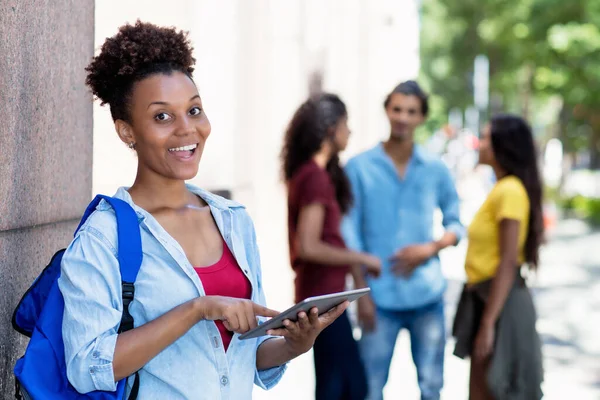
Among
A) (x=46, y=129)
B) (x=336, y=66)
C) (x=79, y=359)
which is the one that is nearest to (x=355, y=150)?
(x=336, y=66)

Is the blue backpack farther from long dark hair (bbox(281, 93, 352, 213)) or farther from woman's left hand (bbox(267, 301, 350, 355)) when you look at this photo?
long dark hair (bbox(281, 93, 352, 213))

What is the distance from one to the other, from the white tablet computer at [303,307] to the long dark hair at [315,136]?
114 inches

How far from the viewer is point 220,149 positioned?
20.3 ft

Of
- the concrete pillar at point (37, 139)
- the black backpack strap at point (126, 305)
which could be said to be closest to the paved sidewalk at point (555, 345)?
the concrete pillar at point (37, 139)

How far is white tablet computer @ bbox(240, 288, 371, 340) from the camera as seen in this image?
224cm

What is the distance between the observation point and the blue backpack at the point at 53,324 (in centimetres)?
212

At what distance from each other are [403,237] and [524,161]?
2.65 ft

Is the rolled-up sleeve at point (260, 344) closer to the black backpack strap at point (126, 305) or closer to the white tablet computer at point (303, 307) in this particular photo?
the white tablet computer at point (303, 307)

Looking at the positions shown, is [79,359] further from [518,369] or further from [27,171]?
[518,369]

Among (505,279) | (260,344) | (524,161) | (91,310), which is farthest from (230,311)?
(524,161)

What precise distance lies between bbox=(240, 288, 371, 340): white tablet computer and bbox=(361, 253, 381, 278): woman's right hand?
255 centimetres

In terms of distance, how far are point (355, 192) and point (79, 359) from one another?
11.4 feet

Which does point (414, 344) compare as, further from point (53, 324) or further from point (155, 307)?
point (53, 324)

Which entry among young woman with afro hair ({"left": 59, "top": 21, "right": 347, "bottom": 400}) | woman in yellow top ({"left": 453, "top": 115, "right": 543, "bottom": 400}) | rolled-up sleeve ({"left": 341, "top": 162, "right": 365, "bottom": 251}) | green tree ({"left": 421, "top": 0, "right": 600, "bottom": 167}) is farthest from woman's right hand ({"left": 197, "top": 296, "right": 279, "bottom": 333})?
green tree ({"left": 421, "top": 0, "right": 600, "bottom": 167})
